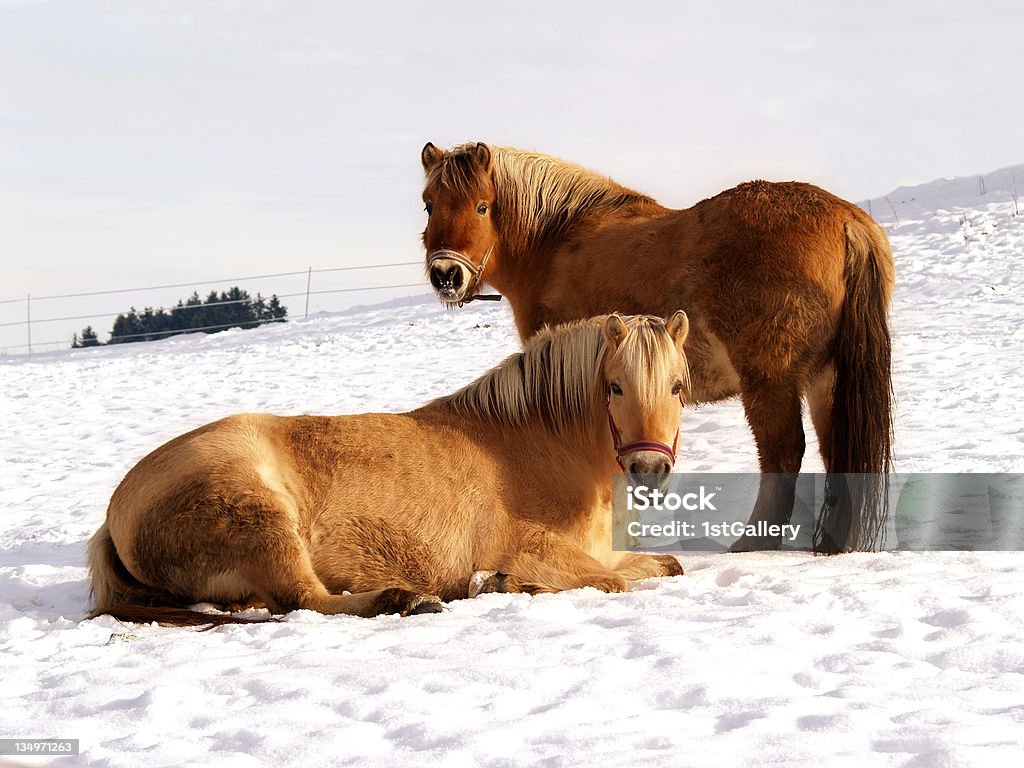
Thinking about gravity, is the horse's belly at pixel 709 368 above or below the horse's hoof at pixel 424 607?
above

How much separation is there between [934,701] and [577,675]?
3.55 ft

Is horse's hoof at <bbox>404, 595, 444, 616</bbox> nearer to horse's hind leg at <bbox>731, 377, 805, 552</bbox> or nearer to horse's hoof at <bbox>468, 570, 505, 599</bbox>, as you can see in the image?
horse's hoof at <bbox>468, 570, 505, 599</bbox>

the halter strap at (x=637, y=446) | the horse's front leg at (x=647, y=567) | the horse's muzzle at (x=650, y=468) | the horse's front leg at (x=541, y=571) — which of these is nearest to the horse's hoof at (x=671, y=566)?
the horse's front leg at (x=647, y=567)

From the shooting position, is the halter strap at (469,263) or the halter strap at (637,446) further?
the halter strap at (469,263)

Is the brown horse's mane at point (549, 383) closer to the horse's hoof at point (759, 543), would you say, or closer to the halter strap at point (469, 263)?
the horse's hoof at point (759, 543)

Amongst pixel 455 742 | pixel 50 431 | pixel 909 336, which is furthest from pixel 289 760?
pixel 909 336

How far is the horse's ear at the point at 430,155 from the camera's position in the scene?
7227mm

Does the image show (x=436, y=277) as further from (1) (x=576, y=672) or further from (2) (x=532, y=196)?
(1) (x=576, y=672)

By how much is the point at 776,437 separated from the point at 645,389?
4.34 feet

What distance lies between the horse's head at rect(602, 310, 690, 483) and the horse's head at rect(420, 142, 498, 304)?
215 cm

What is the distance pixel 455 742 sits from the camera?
2.97 m

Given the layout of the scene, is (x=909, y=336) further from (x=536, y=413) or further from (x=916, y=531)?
(x=536, y=413)

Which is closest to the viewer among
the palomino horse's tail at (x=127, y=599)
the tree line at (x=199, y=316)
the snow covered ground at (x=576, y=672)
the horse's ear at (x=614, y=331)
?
the snow covered ground at (x=576, y=672)

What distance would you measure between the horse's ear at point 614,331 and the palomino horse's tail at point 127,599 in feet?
6.49
